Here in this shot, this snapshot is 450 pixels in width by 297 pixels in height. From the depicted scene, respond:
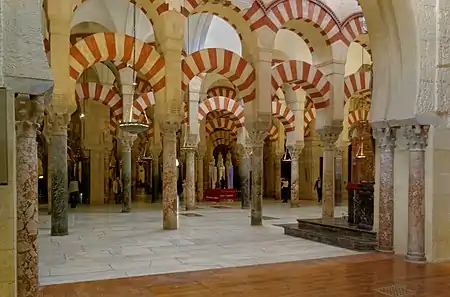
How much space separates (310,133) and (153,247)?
38.5 feet

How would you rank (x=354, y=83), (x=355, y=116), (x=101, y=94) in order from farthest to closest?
(x=355, y=116) → (x=101, y=94) → (x=354, y=83)

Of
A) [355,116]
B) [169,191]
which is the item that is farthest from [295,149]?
[169,191]

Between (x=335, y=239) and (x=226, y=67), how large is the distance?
3.75m

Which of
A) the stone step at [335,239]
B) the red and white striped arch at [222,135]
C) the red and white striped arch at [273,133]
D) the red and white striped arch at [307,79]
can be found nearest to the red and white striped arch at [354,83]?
the red and white striped arch at [307,79]

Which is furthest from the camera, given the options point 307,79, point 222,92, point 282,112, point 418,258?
point 222,92

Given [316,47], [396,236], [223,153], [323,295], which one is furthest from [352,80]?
[223,153]

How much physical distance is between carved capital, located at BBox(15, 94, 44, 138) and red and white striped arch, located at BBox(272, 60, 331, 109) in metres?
6.31

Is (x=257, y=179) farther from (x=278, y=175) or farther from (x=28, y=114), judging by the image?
(x=278, y=175)

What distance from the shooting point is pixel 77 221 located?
8578 mm

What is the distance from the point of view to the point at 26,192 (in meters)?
2.92

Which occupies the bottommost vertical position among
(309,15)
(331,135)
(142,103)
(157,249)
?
(157,249)

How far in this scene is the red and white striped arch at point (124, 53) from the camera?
7.21 metres

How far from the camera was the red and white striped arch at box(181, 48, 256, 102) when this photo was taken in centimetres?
797

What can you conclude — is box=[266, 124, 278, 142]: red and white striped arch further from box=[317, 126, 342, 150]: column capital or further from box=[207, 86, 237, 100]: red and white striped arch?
box=[317, 126, 342, 150]: column capital
